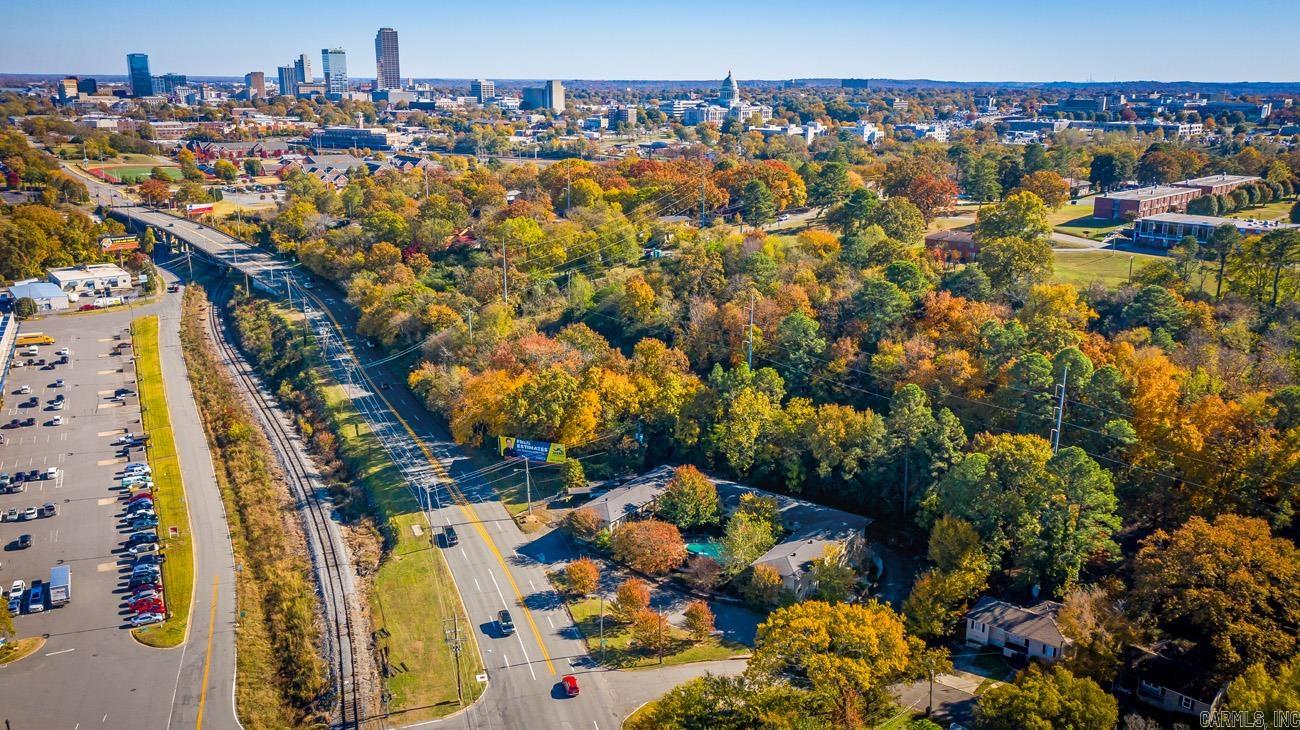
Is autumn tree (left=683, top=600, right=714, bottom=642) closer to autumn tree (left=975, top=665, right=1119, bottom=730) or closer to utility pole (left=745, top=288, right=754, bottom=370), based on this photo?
autumn tree (left=975, top=665, right=1119, bottom=730)

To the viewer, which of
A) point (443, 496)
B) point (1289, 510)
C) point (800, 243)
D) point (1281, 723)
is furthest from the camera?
point (800, 243)

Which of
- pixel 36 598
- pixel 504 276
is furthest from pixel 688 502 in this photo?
pixel 504 276

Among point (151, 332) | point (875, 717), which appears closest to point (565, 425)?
point (875, 717)

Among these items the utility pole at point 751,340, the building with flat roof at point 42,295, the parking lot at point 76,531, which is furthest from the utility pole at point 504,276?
the building with flat roof at point 42,295

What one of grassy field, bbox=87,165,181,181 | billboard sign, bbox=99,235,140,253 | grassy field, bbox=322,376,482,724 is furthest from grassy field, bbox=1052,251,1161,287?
grassy field, bbox=87,165,181,181

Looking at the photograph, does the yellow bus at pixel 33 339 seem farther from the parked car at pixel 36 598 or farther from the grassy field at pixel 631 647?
the grassy field at pixel 631 647

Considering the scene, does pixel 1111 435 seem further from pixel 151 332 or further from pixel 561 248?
pixel 151 332
